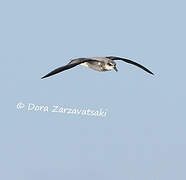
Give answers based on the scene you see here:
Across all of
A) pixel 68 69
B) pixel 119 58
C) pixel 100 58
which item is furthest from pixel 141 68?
pixel 68 69

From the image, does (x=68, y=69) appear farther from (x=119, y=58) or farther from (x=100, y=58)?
(x=119, y=58)

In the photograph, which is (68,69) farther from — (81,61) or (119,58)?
(119,58)

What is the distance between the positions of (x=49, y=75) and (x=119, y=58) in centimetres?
576

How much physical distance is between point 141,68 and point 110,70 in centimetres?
346

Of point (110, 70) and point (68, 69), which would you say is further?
point (110, 70)

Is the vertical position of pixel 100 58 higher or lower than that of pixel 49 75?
higher

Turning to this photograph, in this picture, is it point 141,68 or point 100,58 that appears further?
point 141,68

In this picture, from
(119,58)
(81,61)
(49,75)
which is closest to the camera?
(49,75)

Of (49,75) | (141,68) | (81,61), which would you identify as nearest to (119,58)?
(141,68)

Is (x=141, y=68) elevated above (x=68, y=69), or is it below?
above

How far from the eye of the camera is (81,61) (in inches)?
951

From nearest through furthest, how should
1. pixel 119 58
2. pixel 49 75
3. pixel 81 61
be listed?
pixel 49 75 < pixel 81 61 < pixel 119 58

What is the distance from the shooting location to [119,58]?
27.1 metres

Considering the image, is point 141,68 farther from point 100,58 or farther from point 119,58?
point 100,58
